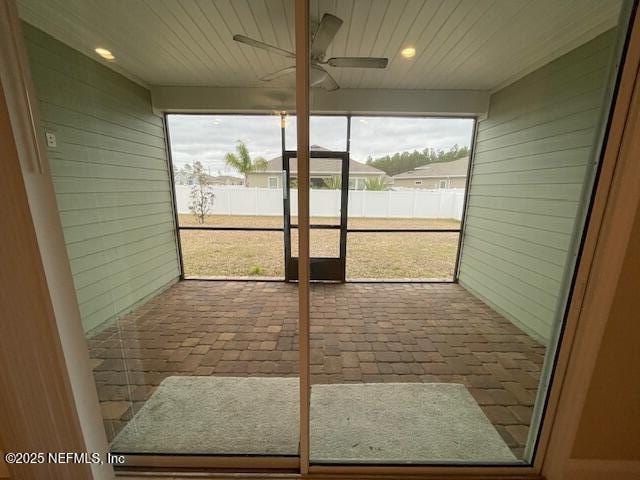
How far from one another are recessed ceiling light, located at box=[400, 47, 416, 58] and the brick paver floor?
2.69m

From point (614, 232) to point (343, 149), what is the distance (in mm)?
2913

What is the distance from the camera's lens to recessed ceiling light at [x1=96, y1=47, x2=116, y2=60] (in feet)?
6.12

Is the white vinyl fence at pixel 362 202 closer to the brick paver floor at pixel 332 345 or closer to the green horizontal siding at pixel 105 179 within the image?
the green horizontal siding at pixel 105 179

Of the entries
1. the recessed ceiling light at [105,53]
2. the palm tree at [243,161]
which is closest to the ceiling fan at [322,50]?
the recessed ceiling light at [105,53]

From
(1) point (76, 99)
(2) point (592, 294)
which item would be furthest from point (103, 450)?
(2) point (592, 294)

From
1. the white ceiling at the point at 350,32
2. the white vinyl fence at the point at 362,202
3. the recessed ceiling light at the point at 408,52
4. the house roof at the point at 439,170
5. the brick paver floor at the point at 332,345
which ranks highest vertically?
the recessed ceiling light at the point at 408,52

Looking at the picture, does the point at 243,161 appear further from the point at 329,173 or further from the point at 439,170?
the point at 439,170

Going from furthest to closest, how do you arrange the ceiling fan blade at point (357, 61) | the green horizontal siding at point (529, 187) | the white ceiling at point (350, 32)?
the ceiling fan blade at point (357, 61)
the green horizontal siding at point (529, 187)
the white ceiling at point (350, 32)

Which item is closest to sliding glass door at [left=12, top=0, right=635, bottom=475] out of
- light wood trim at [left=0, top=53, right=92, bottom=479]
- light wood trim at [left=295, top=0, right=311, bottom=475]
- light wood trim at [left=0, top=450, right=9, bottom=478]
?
light wood trim at [left=295, top=0, right=311, bottom=475]

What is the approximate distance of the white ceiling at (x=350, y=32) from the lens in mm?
1643

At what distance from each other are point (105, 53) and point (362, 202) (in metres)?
3.06

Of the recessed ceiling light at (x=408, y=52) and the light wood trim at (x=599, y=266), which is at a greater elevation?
the recessed ceiling light at (x=408, y=52)

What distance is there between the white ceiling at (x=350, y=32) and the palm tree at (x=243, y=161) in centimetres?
83

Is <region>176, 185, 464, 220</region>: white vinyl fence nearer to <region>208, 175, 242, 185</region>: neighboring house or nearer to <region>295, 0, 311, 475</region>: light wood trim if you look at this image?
<region>208, 175, 242, 185</region>: neighboring house
